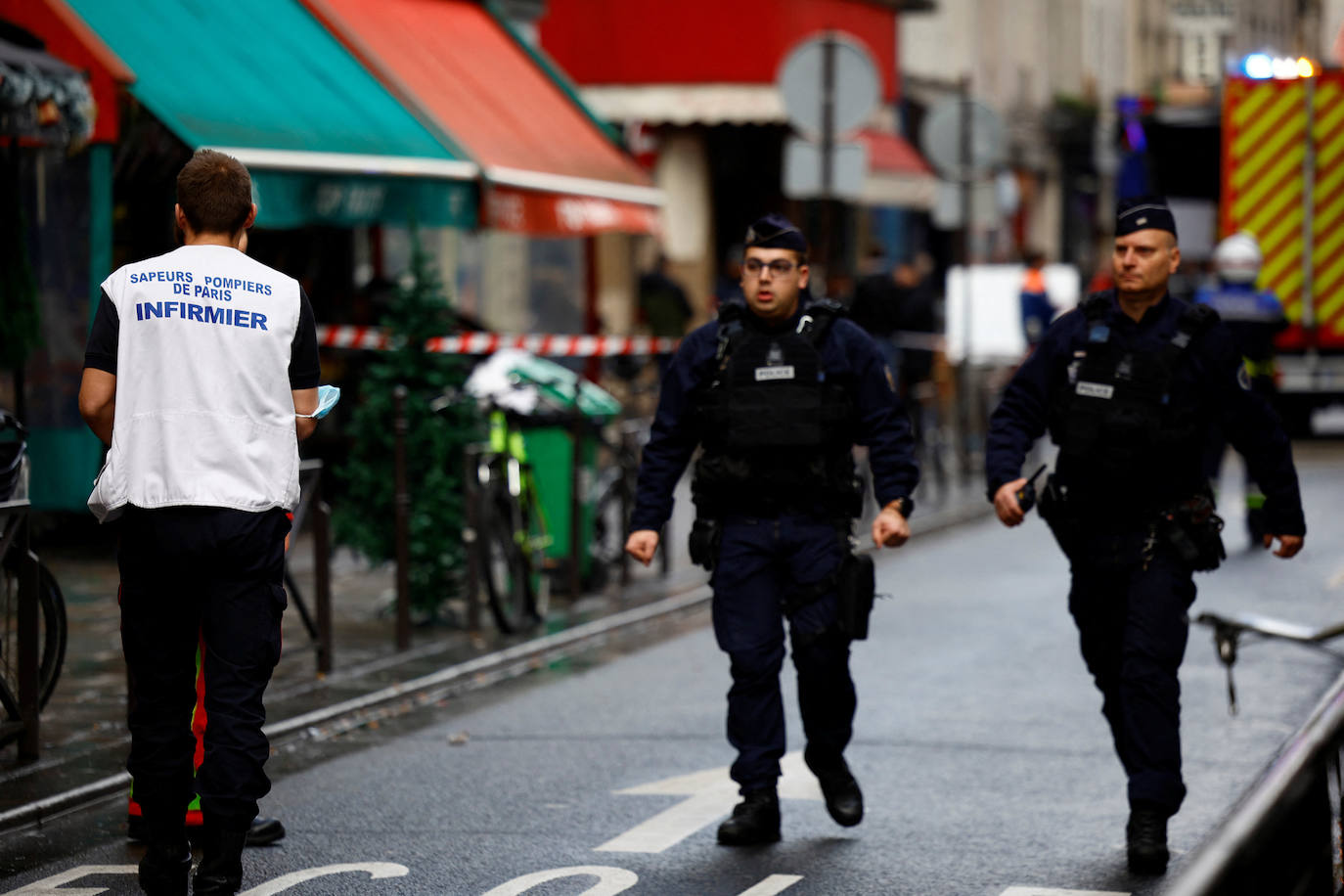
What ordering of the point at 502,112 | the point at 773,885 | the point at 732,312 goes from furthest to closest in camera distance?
the point at 502,112
the point at 732,312
the point at 773,885

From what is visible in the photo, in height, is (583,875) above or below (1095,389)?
below

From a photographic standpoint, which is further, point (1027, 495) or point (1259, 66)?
point (1259, 66)

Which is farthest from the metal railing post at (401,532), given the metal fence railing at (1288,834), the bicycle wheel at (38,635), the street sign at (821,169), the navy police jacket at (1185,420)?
the metal fence railing at (1288,834)

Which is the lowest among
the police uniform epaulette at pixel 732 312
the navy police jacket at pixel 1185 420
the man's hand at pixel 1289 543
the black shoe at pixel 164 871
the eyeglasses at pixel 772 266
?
the black shoe at pixel 164 871

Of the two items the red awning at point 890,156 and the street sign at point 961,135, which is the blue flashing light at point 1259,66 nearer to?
the street sign at point 961,135

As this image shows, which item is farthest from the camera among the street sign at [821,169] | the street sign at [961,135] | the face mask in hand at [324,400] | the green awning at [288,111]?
the street sign at [961,135]

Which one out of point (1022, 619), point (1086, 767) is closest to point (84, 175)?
point (1022, 619)

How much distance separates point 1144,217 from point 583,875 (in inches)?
92.9

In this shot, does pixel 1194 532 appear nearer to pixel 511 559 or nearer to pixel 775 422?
pixel 775 422

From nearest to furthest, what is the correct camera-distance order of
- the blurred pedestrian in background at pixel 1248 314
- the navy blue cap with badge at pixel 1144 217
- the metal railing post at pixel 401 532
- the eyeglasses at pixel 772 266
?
the navy blue cap with badge at pixel 1144 217 < the eyeglasses at pixel 772 266 < the metal railing post at pixel 401 532 < the blurred pedestrian in background at pixel 1248 314

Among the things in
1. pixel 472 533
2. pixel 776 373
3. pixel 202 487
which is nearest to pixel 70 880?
pixel 202 487

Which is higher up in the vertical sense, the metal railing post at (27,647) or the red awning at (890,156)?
the red awning at (890,156)

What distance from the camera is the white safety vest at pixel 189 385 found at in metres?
5.51

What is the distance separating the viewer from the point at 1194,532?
252 inches
